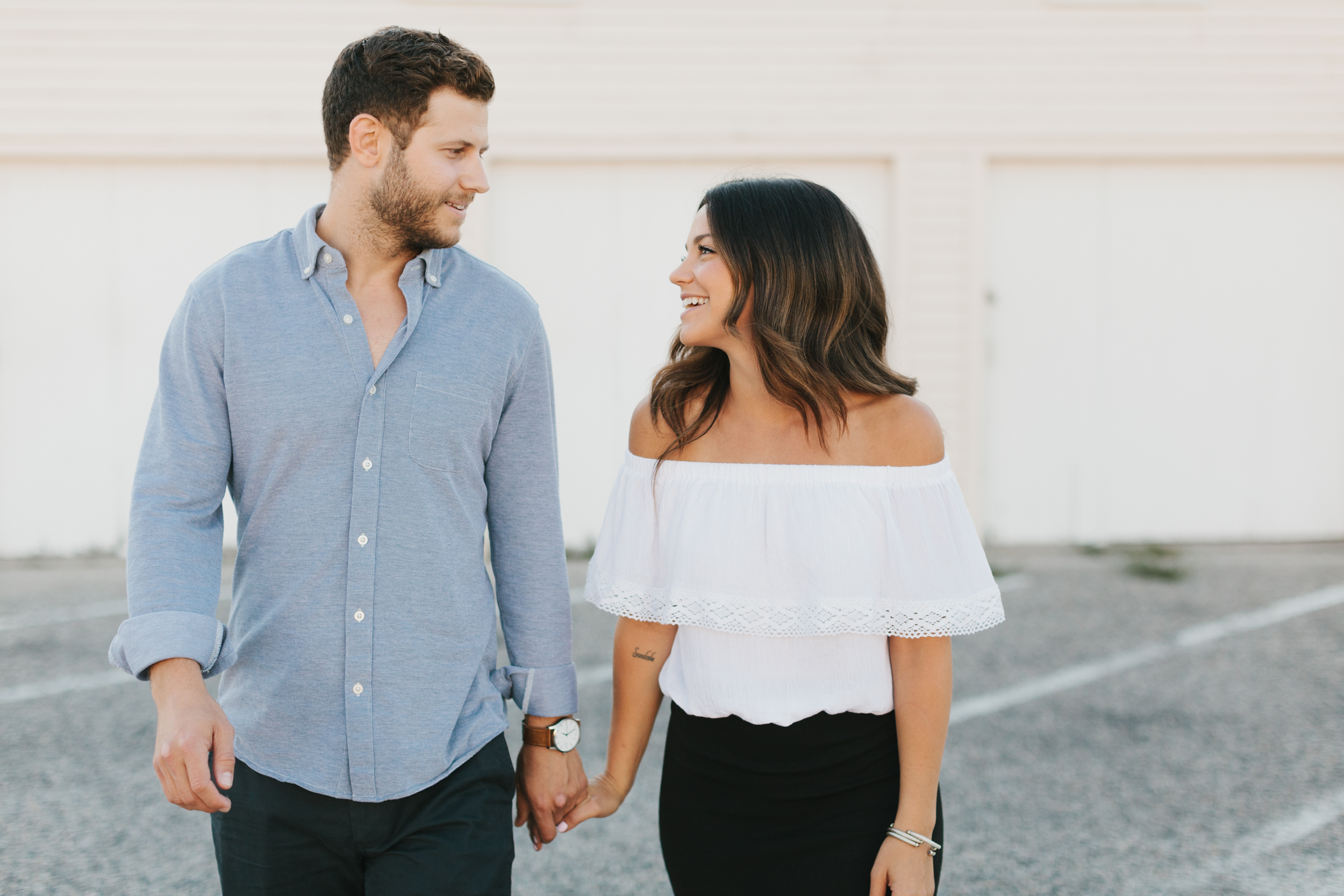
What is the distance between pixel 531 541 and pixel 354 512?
1.16 ft

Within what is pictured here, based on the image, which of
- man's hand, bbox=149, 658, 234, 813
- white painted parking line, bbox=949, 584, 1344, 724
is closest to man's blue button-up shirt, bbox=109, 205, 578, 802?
man's hand, bbox=149, 658, 234, 813

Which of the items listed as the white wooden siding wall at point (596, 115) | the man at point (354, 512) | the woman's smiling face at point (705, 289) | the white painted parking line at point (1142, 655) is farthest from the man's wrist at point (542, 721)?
the white wooden siding wall at point (596, 115)

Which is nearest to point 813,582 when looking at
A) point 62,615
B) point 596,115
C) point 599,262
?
point 62,615

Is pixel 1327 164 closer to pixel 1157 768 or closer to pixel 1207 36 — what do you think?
pixel 1207 36

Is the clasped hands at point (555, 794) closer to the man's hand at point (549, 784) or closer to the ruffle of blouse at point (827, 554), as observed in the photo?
the man's hand at point (549, 784)

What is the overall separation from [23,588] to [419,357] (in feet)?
18.9

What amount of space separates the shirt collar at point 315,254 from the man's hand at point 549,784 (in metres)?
0.83

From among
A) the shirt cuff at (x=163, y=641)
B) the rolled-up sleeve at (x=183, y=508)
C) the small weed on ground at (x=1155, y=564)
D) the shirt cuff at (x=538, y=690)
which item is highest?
the rolled-up sleeve at (x=183, y=508)

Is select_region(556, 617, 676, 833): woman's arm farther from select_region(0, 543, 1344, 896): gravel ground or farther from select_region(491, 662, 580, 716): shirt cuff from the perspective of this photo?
select_region(0, 543, 1344, 896): gravel ground

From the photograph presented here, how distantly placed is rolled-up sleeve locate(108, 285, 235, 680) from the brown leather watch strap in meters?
0.56

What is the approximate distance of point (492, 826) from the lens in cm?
177

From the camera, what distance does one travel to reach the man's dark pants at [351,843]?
5.57ft

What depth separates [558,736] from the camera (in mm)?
1926

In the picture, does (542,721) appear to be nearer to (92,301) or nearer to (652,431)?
(652,431)
